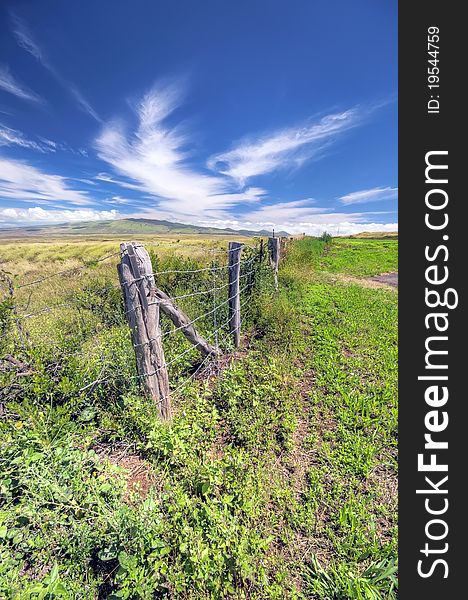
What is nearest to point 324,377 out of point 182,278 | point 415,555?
point 415,555

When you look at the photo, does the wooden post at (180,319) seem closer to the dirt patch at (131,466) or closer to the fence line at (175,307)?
the fence line at (175,307)

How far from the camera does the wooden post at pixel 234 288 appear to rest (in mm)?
4316

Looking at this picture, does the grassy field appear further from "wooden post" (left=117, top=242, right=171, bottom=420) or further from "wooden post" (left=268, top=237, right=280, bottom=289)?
"wooden post" (left=268, top=237, right=280, bottom=289)

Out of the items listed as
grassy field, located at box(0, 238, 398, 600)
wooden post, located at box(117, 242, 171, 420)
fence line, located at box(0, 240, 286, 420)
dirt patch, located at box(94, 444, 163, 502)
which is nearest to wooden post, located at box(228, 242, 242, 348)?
fence line, located at box(0, 240, 286, 420)

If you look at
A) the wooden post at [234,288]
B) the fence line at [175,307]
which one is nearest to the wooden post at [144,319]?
the fence line at [175,307]

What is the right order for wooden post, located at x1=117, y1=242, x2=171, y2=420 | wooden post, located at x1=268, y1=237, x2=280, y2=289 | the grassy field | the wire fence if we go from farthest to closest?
wooden post, located at x1=268, y1=237, x2=280, y2=289 < wooden post, located at x1=117, y1=242, x2=171, y2=420 < the wire fence < the grassy field

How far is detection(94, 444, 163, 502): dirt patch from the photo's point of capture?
7.04 feet

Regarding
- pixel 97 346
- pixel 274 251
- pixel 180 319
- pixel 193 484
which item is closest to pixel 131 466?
pixel 193 484

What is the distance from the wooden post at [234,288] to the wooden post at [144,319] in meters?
2.06

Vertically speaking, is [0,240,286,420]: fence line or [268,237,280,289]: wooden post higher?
[268,237,280,289]: wooden post

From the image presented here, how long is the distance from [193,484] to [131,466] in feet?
2.00

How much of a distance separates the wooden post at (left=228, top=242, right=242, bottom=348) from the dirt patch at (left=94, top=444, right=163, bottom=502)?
2.49 meters

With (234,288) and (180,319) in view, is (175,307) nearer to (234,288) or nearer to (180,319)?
(180,319)

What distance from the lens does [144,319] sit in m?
2.42
